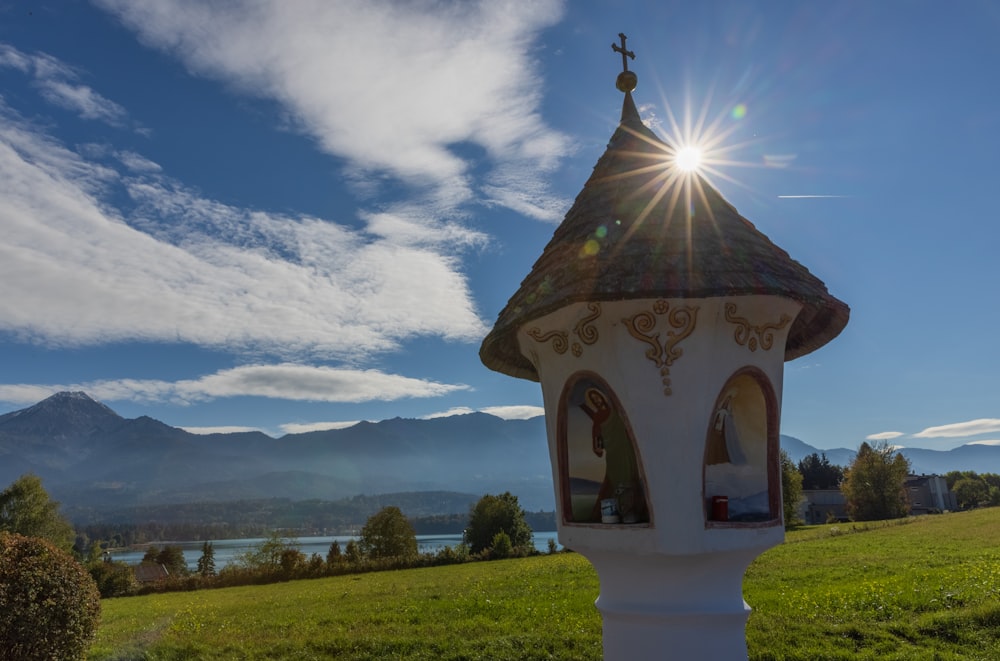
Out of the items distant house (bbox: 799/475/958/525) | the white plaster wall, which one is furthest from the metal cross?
distant house (bbox: 799/475/958/525)

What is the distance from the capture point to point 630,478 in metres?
5.91

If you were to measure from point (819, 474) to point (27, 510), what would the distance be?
324ft

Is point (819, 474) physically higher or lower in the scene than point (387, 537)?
higher

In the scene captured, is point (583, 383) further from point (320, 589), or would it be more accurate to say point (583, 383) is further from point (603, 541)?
point (320, 589)

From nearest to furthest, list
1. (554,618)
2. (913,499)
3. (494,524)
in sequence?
(554,618), (494,524), (913,499)

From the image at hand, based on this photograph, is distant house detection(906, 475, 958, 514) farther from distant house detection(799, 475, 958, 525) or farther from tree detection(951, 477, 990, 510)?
tree detection(951, 477, 990, 510)

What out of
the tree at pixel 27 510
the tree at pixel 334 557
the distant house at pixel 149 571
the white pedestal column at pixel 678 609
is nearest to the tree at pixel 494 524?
the tree at pixel 334 557

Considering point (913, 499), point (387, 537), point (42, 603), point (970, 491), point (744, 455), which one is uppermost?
point (744, 455)

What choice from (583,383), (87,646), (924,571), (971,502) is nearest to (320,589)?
(87,646)

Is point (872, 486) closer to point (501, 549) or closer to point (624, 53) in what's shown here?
point (501, 549)

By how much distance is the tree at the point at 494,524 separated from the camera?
158ft

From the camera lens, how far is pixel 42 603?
1134 centimetres

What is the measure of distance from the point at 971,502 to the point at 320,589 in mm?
93870

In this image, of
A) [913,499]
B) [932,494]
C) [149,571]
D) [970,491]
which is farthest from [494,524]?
[970,491]
